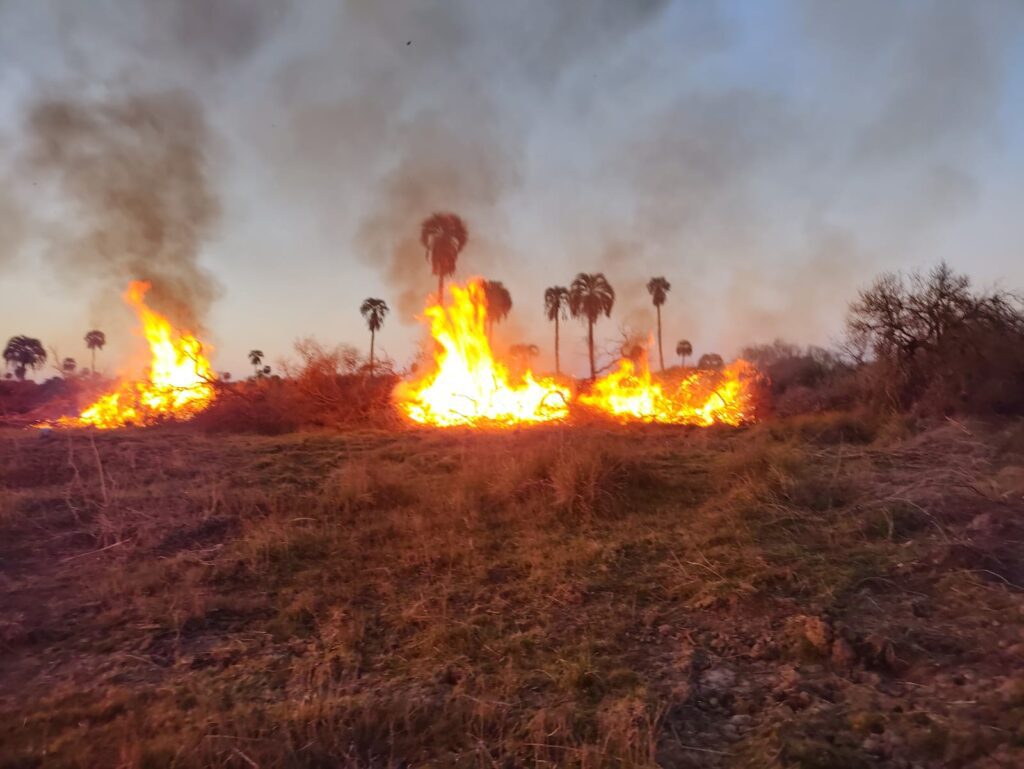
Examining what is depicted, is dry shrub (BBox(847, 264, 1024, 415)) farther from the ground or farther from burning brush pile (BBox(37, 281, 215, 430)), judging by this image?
burning brush pile (BBox(37, 281, 215, 430))

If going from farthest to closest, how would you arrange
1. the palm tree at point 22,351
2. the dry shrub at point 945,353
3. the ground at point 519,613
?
the palm tree at point 22,351 → the dry shrub at point 945,353 → the ground at point 519,613

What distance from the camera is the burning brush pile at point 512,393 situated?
18594 mm

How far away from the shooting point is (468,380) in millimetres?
20031

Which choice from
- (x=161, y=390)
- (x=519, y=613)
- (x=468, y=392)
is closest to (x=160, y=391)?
(x=161, y=390)

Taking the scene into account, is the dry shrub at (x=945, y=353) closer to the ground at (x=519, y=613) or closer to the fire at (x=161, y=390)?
the ground at (x=519, y=613)

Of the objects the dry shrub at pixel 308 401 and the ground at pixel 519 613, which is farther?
the dry shrub at pixel 308 401

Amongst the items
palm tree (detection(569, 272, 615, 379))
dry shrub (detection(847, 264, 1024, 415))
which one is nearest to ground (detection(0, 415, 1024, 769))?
dry shrub (detection(847, 264, 1024, 415))

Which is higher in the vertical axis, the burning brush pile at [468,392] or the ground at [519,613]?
the burning brush pile at [468,392]

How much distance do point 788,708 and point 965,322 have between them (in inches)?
641

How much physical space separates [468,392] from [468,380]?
369mm

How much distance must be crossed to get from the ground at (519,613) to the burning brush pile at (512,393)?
311 inches

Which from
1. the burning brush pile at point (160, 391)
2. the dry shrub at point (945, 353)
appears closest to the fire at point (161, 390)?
the burning brush pile at point (160, 391)

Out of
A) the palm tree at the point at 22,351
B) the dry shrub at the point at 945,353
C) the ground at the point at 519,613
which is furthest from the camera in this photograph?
the palm tree at the point at 22,351

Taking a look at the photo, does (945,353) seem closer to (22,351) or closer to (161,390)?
(161,390)
